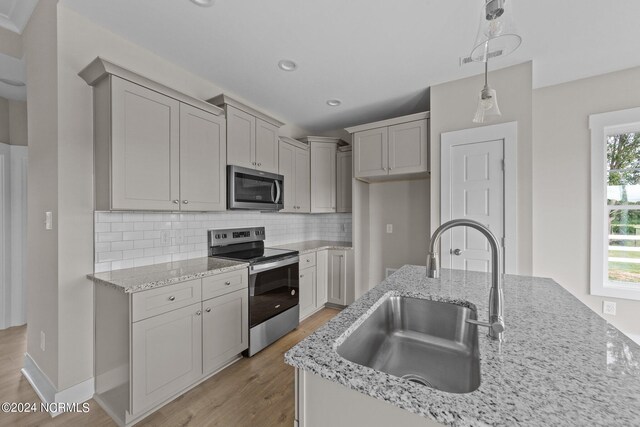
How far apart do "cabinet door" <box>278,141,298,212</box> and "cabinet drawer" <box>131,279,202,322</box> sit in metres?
1.65

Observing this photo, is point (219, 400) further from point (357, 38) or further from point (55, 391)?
point (357, 38)

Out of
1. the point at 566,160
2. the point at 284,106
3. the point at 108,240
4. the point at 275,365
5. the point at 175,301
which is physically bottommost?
the point at 275,365

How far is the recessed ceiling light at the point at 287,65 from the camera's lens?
2.42 m

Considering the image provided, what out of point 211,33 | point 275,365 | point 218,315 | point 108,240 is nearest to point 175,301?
point 218,315

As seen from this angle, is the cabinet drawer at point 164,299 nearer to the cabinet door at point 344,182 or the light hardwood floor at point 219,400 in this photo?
the light hardwood floor at point 219,400

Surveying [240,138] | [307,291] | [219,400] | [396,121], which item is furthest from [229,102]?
[219,400]

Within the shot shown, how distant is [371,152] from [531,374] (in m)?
2.95

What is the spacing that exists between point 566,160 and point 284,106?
10.4ft

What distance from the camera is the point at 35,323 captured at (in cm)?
210

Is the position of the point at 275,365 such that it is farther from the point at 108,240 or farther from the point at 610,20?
the point at 610,20

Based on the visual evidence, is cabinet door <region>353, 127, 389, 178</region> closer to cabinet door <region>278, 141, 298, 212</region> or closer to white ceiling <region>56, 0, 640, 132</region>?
white ceiling <region>56, 0, 640, 132</region>

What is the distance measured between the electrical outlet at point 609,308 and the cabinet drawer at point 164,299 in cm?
379

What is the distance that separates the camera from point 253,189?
2836 millimetres

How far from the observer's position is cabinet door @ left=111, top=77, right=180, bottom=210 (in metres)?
Result: 1.81
